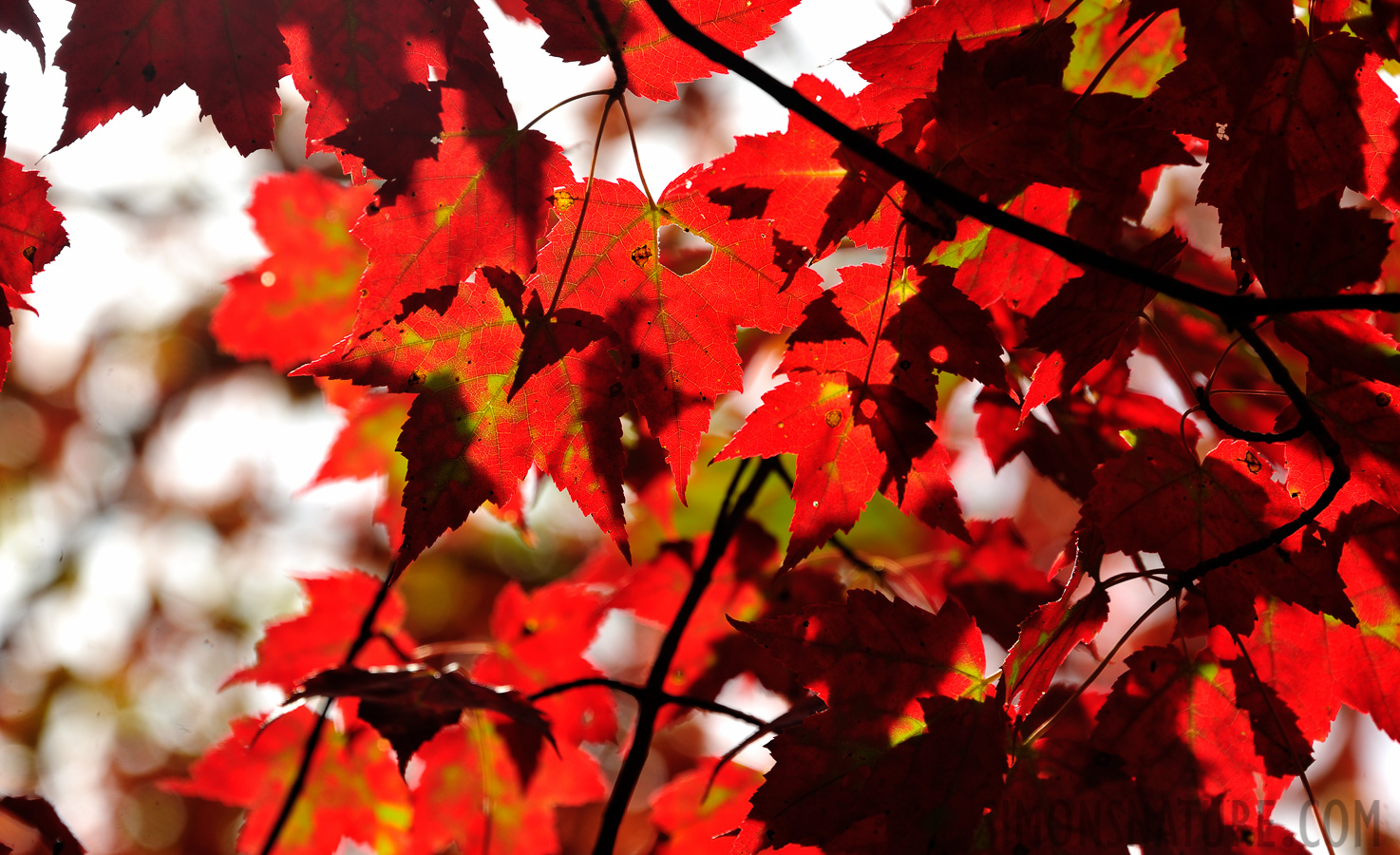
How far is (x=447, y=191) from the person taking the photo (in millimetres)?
828

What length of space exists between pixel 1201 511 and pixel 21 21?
135 cm

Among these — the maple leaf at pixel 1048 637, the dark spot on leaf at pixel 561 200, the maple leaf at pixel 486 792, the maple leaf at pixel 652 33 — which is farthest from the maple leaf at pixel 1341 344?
the maple leaf at pixel 486 792

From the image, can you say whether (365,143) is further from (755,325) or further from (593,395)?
(755,325)

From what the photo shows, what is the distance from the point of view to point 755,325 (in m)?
0.89

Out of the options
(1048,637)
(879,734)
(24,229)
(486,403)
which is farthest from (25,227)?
(1048,637)

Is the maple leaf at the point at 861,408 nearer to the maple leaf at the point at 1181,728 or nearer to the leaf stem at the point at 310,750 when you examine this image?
the maple leaf at the point at 1181,728

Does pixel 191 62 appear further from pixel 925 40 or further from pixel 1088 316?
pixel 1088 316

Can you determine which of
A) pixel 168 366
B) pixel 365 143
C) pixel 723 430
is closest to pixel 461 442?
pixel 365 143

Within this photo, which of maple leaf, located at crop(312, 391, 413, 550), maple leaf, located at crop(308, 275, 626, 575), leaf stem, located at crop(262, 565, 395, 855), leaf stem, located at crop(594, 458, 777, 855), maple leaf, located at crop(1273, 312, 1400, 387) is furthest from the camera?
maple leaf, located at crop(312, 391, 413, 550)

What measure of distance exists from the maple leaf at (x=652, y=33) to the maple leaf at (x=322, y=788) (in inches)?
49.4

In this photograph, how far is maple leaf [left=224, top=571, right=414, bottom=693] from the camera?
5.02 ft

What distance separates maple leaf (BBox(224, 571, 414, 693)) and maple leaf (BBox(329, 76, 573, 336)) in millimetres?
908

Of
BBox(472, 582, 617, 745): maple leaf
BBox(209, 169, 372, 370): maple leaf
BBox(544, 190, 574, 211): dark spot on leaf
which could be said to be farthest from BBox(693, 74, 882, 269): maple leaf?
BBox(209, 169, 372, 370): maple leaf

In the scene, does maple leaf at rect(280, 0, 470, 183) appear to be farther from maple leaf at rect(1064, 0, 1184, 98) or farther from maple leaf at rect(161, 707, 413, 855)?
maple leaf at rect(161, 707, 413, 855)
